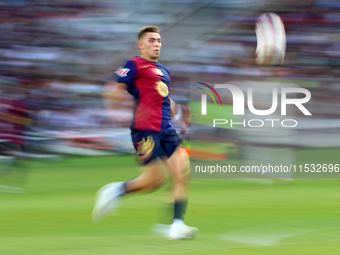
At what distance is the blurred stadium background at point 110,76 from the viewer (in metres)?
7.61

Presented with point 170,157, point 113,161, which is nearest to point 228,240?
point 170,157

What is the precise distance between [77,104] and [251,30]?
13.8 feet

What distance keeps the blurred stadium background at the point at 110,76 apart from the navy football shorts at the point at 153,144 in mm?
1960

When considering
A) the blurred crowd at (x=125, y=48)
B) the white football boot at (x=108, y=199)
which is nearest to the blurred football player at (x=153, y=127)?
the white football boot at (x=108, y=199)

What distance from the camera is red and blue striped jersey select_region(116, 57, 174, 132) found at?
4.27 m

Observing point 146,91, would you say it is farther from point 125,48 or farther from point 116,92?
point 125,48

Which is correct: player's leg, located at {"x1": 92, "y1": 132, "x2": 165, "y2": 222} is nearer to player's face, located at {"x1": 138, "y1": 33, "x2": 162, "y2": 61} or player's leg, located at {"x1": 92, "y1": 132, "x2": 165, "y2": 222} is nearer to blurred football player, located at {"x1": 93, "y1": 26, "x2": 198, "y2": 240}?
blurred football player, located at {"x1": 93, "y1": 26, "x2": 198, "y2": 240}

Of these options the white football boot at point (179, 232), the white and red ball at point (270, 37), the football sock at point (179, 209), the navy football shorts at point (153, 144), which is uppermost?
the white and red ball at point (270, 37)

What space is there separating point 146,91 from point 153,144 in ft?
1.28

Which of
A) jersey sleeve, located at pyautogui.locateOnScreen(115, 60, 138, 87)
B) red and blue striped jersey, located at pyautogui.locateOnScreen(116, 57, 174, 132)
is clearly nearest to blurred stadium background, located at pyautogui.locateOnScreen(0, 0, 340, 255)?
red and blue striped jersey, located at pyautogui.locateOnScreen(116, 57, 174, 132)

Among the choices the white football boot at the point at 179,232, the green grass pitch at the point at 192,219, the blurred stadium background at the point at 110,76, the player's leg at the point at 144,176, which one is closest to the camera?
the green grass pitch at the point at 192,219

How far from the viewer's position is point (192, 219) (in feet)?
17.1

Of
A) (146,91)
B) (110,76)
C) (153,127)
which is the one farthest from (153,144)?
(110,76)

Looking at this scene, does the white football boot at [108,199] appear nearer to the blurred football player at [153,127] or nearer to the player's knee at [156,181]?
the blurred football player at [153,127]
